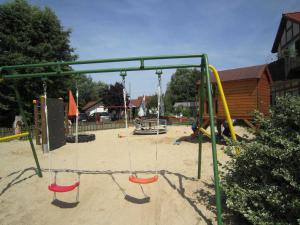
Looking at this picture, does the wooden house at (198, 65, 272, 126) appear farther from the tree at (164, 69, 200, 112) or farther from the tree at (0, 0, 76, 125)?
the tree at (164, 69, 200, 112)

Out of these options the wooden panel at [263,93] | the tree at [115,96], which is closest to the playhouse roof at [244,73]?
the wooden panel at [263,93]

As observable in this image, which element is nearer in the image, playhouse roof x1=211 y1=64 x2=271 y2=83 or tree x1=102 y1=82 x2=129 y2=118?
playhouse roof x1=211 y1=64 x2=271 y2=83

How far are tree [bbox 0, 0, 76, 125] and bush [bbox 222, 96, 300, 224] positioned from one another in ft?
60.1

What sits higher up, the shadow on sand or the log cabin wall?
the log cabin wall

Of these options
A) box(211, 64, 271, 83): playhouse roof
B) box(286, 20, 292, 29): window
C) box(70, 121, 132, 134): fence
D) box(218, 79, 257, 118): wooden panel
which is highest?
box(286, 20, 292, 29): window

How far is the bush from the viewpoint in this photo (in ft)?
9.64

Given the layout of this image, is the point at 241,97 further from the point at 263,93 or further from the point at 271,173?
the point at 271,173

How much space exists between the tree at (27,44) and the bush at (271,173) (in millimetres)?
18308

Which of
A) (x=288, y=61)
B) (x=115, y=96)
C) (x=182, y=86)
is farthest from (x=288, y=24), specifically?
(x=182, y=86)

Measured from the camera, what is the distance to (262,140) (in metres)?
3.67

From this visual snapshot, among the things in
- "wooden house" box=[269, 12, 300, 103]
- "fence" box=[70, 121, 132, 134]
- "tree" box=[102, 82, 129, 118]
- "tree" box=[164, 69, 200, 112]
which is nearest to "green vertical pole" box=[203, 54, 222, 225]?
"wooden house" box=[269, 12, 300, 103]

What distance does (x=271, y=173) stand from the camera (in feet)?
10.4

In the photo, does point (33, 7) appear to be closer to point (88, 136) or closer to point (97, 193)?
point (88, 136)

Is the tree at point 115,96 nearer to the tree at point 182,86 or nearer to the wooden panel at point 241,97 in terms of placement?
the tree at point 182,86
